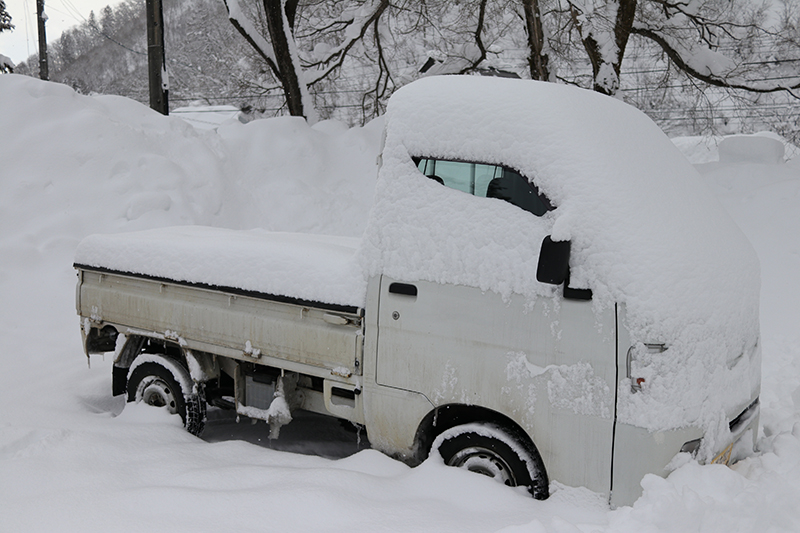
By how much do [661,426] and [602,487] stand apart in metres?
0.43

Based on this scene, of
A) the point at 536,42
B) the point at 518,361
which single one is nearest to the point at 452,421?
the point at 518,361

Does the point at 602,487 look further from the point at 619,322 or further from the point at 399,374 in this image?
the point at 399,374

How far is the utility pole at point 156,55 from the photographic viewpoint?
40.6 feet

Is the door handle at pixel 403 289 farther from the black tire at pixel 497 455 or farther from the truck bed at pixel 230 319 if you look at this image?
the black tire at pixel 497 455

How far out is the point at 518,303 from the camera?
3.36m

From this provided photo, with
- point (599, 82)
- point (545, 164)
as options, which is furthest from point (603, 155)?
point (599, 82)

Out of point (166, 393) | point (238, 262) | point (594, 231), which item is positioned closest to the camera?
point (594, 231)

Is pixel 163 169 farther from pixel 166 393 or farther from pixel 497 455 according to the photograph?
pixel 497 455

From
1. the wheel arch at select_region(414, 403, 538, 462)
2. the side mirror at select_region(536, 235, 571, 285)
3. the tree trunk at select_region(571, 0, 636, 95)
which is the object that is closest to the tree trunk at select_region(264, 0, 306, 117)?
the tree trunk at select_region(571, 0, 636, 95)

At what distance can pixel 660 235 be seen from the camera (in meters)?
3.25

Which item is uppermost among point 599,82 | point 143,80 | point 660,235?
point 143,80

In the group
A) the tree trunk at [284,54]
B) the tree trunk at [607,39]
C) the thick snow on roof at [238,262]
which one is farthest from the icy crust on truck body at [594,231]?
the tree trunk at [284,54]

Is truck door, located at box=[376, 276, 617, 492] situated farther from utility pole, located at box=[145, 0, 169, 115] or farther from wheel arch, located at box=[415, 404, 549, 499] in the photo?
utility pole, located at box=[145, 0, 169, 115]

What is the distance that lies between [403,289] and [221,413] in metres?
2.74
